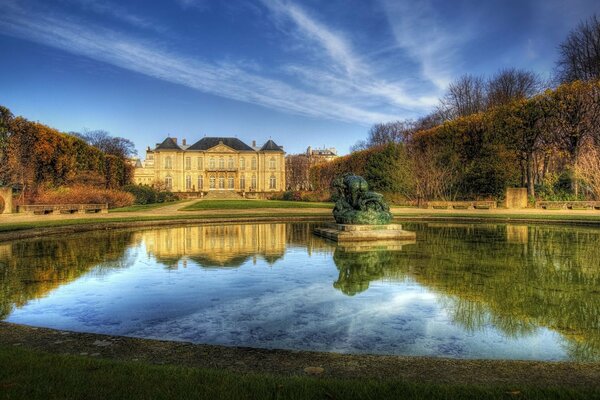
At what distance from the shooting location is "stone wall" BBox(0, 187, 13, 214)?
71.2 ft

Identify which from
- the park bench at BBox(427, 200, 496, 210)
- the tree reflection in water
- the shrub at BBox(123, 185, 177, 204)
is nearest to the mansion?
the shrub at BBox(123, 185, 177, 204)

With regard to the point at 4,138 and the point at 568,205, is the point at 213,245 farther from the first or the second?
the point at 568,205

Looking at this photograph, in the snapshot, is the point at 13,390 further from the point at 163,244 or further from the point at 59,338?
the point at 163,244

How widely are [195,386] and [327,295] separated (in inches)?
130

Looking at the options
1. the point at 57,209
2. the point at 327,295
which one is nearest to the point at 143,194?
the point at 57,209

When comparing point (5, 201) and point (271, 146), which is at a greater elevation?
point (271, 146)

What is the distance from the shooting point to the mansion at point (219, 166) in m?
66.1

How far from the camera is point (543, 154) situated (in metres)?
28.9

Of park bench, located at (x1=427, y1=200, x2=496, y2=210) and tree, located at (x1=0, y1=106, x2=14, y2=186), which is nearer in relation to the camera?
tree, located at (x1=0, y1=106, x2=14, y2=186)

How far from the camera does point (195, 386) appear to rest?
2.81 metres

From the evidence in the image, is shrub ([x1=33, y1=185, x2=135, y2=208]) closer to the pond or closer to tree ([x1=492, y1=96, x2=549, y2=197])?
the pond

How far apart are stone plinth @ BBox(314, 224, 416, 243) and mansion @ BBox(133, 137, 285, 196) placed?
5405cm

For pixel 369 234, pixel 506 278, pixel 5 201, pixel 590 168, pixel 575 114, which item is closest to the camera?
pixel 506 278

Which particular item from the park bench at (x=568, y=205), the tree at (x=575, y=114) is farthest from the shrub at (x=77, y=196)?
the tree at (x=575, y=114)
